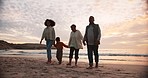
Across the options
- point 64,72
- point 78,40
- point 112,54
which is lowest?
point 64,72

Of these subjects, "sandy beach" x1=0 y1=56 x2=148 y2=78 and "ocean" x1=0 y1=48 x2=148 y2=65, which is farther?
"sandy beach" x1=0 y1=56 x2=148 y2=78

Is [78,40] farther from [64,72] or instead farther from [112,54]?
[64,72]

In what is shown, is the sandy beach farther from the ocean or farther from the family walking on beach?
the family walking on beach

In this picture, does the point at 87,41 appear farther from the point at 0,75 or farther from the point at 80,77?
the point at 0,75

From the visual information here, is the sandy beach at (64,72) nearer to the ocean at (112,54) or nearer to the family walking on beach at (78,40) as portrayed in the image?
the ocean at (112,54)

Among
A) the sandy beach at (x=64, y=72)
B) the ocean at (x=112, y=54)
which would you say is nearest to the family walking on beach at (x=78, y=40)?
the ocean at (x=112, y=54)

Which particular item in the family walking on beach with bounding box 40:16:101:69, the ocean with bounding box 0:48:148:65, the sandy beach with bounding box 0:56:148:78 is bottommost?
the sandy beach with bounding box 0:56:148:78

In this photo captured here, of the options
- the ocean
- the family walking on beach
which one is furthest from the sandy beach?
the family walking on beach

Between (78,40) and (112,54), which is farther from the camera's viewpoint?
(78,40)

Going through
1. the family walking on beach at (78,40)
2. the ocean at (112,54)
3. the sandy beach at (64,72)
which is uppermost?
the family walking on beach at (78,40)

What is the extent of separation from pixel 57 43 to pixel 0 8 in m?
2.32

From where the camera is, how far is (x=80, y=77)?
2.60 metres

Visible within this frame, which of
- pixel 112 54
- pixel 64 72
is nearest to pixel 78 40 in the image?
pixel 112 54

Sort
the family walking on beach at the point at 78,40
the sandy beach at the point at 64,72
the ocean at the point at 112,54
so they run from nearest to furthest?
the ocean at the point at 112,54 → the sandy beach at the point at 64,72 → the family walking on beach at the point at 78,40
